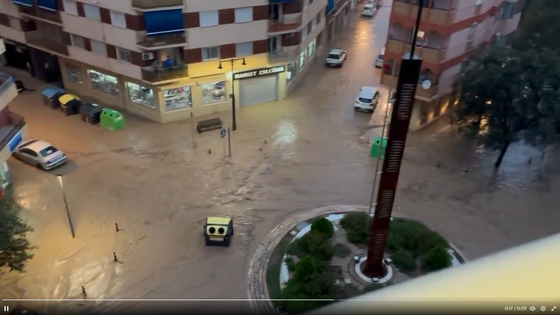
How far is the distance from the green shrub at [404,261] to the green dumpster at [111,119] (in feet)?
48.9

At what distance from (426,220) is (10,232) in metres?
14.0

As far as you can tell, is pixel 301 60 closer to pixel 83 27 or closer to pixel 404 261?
pixel 83 27

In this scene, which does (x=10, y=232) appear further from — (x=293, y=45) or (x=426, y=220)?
(x=293, y=45)

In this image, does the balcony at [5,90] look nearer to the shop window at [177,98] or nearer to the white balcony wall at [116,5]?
the white balcony wall at [116,5]

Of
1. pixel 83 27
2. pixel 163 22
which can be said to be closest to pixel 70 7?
pixel 83 27

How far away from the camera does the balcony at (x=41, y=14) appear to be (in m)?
24.3

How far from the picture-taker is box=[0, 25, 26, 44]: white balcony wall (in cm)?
2619

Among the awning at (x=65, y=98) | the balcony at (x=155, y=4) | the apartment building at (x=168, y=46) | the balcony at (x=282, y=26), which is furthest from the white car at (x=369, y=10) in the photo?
the awning at (x=65, y=98)

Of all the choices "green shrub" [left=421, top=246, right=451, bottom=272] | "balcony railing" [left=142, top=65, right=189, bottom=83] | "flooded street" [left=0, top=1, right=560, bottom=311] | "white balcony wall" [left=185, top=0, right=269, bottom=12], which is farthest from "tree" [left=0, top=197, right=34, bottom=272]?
"green shrub" [left=421, top=246, right=451, bottom=272]

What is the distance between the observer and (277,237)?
17.5m

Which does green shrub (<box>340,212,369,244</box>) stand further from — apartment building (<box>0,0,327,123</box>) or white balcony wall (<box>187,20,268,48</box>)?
white balcony wall (<box>187,20,268,48</box>)

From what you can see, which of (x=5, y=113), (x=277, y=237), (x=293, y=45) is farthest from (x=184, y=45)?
(x=277, y=237)

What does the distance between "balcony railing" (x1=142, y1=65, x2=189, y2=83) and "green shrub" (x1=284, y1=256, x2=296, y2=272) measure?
37.3ft

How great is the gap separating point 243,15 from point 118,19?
5773mm
